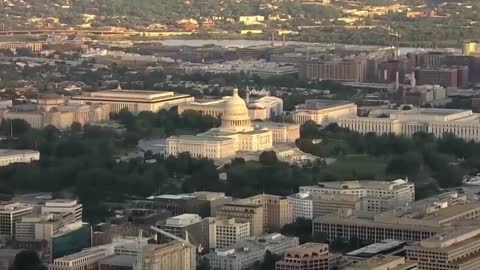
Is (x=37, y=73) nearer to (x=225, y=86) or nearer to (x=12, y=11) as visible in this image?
(x=225, y=86)

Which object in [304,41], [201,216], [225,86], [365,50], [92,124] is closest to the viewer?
[201,216]

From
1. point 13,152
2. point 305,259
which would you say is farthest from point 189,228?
point 13,152

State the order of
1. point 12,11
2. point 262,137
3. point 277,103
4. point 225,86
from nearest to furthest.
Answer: point 262,137 < point 277,103 < point 225,86 < point 12,11

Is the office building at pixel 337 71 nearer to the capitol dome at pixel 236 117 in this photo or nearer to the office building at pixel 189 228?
the capitol dome at pixel 236 117

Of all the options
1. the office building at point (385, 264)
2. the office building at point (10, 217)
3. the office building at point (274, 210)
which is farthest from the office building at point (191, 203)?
the office building at point (385, 264)

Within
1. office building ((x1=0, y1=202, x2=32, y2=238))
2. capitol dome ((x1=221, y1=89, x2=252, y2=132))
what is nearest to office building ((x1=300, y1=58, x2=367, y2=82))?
capitol dome ((x1=221, y1=89, x2=252, y2=132))

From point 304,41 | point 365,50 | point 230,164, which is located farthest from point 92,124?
point 304,41
